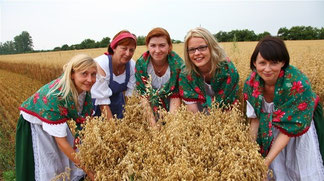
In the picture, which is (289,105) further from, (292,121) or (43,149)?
(43,149)

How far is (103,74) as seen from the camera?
3.16m

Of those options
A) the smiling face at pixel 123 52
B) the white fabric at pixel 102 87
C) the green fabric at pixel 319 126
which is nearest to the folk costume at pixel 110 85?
the white fabric at pixel 102 87

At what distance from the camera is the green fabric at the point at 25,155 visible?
253 centimetres

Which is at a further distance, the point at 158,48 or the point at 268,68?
the point at 158,48

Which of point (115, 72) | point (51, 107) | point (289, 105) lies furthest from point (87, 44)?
point (289, 105)

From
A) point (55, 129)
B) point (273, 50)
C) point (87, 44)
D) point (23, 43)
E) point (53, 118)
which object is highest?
point (23, 43)

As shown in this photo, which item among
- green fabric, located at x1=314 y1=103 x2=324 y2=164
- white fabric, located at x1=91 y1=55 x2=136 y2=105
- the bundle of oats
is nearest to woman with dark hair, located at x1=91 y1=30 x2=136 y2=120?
white fabric, located at x1=91 y1=55 x2=136 y2=105

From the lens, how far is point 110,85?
330 cm

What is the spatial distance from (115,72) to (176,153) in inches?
79.6

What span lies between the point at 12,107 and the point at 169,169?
284 inches

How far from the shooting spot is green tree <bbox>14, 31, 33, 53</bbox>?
72688mm

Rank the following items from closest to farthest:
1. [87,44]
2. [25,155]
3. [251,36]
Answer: [25,155], [251,36], [87,44]

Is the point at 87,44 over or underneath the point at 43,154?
over

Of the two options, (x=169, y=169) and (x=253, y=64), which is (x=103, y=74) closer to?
(x=253, y=64)
